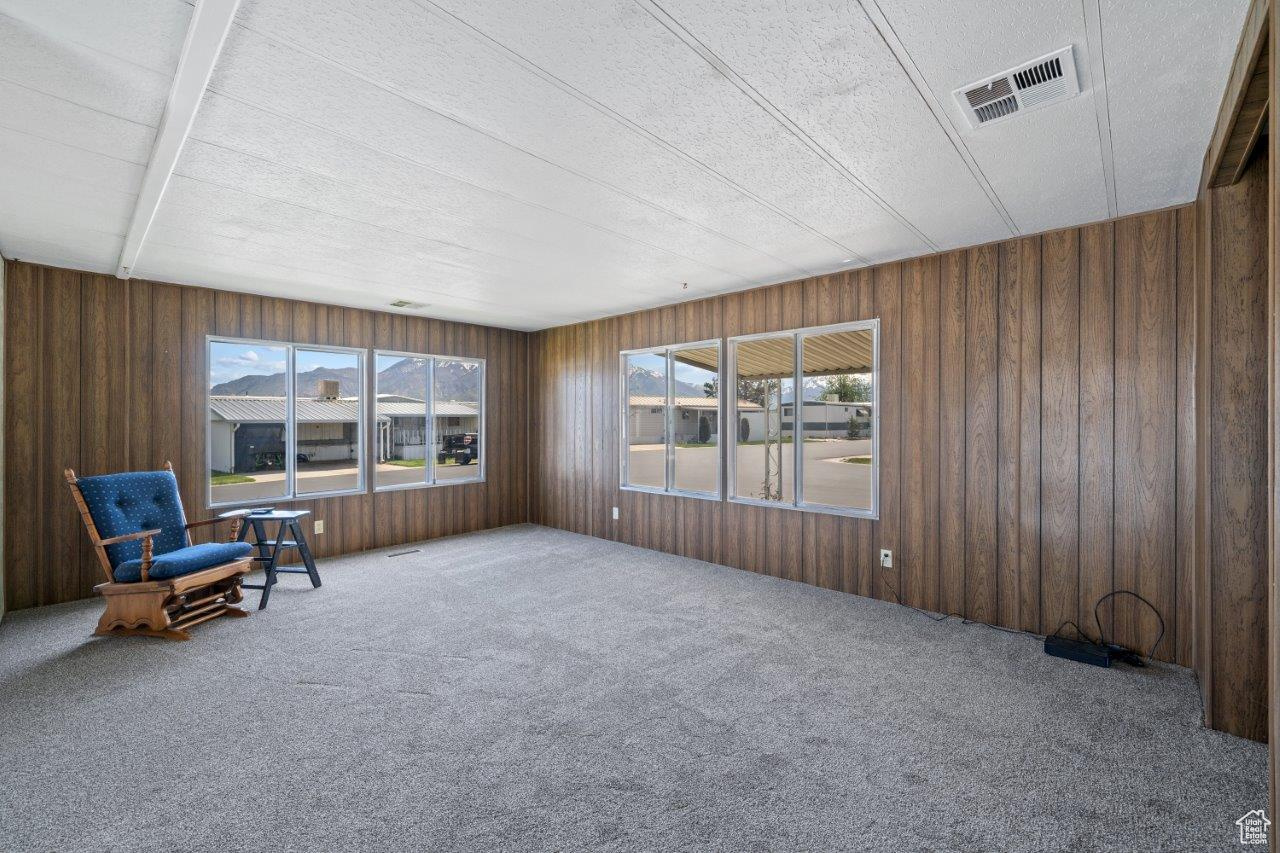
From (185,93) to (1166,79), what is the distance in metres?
3.31

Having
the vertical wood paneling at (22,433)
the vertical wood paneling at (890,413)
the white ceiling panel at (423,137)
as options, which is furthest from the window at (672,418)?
the vertical wood paneling at (22,433)

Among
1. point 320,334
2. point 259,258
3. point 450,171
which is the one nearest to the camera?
point 450,171

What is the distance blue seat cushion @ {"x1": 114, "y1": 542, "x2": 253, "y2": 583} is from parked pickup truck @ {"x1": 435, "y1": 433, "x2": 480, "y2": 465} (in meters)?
2.62

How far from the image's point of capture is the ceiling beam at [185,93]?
154 cm

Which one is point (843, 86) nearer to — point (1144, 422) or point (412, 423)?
point (1144, 422)

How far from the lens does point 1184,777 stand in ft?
6.77

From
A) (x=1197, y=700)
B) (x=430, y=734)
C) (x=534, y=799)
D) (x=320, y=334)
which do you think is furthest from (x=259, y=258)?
(x=1197, y=700)

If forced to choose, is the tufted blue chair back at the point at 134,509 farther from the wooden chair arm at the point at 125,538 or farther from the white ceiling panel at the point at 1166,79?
the white ceiling panel at the point at 1166,79

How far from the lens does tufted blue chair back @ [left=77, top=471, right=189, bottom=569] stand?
3590mm

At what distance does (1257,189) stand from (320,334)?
21.0 feet

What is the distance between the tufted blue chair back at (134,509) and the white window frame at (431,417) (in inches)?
69.6

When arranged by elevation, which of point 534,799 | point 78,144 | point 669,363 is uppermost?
point 78,144

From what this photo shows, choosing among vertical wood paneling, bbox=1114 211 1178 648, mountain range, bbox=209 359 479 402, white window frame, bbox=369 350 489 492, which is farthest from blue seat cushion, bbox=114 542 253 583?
vertical wood paneling, bbox=1114 211 1178 648

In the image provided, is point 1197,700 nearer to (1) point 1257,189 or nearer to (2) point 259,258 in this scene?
(1) point 1257,189
